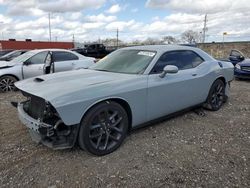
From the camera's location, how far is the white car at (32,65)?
25.0 ft

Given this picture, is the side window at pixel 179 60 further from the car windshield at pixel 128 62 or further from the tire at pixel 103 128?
the tire at pixel 103 128

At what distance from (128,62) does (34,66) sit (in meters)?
4.83

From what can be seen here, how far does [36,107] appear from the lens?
3.27 meters

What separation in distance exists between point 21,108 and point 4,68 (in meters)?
4.68

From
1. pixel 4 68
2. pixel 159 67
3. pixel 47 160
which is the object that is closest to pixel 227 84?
pixel 159 67

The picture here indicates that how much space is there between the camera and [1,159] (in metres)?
3.30

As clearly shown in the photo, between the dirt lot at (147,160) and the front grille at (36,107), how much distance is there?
0.57 m

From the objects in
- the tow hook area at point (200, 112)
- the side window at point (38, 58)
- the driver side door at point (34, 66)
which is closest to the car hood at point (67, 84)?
the tow hook area at point (200, 112)

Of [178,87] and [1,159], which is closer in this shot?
[1,159]

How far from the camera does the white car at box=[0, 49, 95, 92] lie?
7.62 meters

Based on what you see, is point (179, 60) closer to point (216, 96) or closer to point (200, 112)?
point (200, 112)

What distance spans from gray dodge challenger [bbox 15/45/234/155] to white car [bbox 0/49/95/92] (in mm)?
3769

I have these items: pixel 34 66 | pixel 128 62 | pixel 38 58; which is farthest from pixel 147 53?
pixel 38 58

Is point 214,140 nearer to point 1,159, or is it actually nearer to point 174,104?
point 174,104
